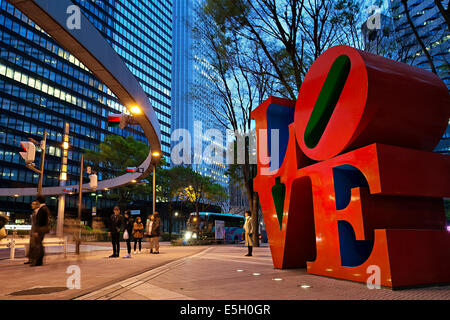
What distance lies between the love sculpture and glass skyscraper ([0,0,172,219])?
45723mm

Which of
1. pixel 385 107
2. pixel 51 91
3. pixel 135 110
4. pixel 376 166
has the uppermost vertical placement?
pixel 51 91

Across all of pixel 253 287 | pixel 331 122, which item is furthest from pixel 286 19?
pixel 253 287

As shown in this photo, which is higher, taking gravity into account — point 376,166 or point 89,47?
point 89,47

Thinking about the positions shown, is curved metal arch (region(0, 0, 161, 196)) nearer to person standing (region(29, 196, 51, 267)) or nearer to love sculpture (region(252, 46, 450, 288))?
person standing (region(29, 196, 51, 267))

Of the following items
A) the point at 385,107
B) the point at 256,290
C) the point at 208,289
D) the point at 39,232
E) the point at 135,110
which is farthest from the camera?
the point at 135,110

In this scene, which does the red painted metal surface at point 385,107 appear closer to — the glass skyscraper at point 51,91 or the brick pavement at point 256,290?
the brick pavement at point 256,290

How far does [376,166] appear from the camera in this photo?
16.1 ft

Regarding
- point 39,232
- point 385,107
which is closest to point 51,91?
point 39,232

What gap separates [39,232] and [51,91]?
50.2 metres

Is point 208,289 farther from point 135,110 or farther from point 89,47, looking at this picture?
point 135,110

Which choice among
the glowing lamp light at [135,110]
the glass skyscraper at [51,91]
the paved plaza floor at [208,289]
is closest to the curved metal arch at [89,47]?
the glowing lamp light at [135,110]

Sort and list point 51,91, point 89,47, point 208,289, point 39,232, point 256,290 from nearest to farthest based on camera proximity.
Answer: point 256,290
point 208,289
point 89,47
point 39,232
point 51,91

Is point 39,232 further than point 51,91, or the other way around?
point 51,91

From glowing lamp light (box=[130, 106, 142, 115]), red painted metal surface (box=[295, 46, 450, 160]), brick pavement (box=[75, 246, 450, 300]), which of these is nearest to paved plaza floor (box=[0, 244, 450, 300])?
brick pavement (box=[75, 246, 450, 300])
